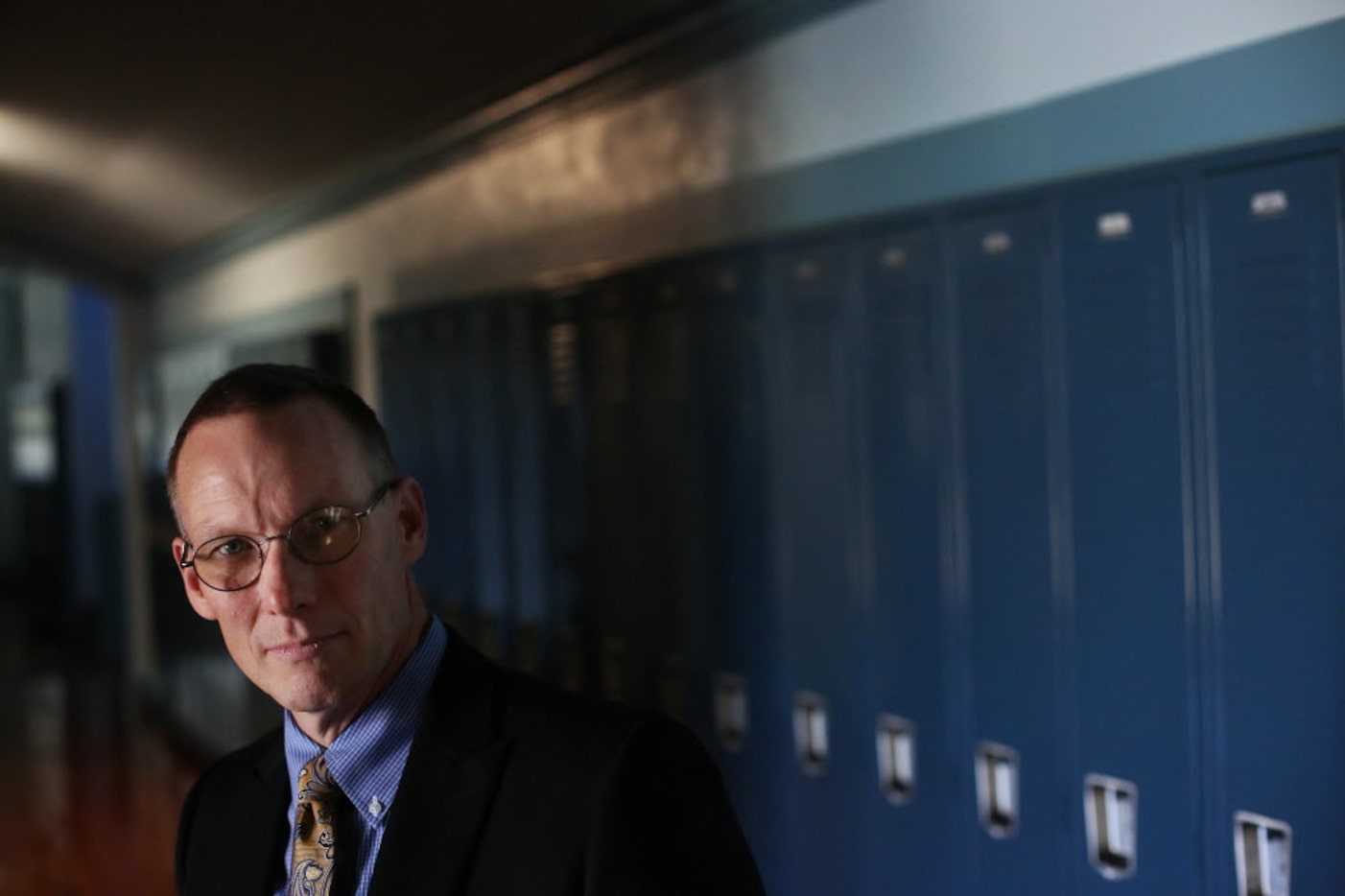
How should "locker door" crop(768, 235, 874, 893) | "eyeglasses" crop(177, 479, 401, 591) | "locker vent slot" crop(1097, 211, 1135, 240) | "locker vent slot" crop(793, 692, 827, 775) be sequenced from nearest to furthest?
"eyeglasses" crop(177, 479, 401, 591), "locker vent slot" crop(1097, 211, 1135, 240), "locker door" crop(768, 235, 874, 893), "locker vent slot" crop(793, 692, 827, 775)

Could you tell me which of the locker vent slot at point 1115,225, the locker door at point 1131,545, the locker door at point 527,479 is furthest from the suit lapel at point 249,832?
the locker door at point 527,479

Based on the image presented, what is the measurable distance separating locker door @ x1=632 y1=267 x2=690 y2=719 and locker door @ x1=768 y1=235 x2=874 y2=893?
382 mm

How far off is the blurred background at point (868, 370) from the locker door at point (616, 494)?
0.01 m

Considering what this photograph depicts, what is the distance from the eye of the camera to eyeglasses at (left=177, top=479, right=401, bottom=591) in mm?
1375

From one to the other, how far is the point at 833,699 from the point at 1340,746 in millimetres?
1187

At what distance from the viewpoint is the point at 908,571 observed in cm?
285

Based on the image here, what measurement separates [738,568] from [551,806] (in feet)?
6.77

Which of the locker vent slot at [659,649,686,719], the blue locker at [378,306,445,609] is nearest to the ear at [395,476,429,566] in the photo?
the locker vent slot at [659,649,686,719]

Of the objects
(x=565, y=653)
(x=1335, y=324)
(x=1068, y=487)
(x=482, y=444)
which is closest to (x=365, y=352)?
(x=482, y=444)

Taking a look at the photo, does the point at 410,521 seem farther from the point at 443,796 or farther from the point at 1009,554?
the point at 1009,554

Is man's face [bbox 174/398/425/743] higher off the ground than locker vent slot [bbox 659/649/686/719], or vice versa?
man's face [bbox 174/398/425/743]

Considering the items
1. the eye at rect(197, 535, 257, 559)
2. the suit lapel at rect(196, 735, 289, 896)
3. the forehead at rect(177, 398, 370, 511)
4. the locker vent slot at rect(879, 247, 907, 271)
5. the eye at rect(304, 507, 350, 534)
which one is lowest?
the suit lapel at rect(196, 735, 289, 896)

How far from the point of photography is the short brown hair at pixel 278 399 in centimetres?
138

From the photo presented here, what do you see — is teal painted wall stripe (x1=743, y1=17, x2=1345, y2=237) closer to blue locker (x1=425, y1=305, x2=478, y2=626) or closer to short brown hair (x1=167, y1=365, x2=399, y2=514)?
short brown hair (x1=167, y1=365, x2=399, y2=514)
